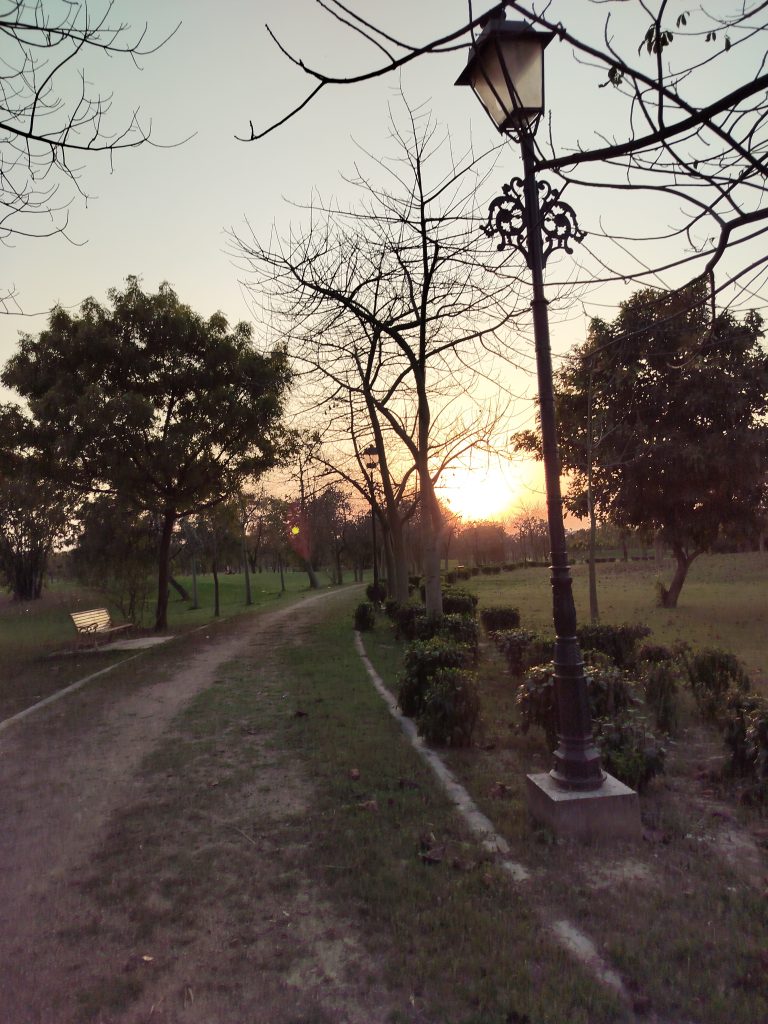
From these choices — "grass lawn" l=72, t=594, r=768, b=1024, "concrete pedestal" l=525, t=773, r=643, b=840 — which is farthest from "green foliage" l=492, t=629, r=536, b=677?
"concrete pedestal" l=525, t=773, r=643, b=840

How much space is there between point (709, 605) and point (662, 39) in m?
23.2

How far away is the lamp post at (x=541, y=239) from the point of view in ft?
13.6

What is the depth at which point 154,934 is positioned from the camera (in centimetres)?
318

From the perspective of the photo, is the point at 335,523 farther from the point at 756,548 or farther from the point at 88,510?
the point at 756,548

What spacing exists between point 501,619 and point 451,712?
8365mm

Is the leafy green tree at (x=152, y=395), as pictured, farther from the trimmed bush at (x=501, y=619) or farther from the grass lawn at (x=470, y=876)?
the grass lawn at (x=470, y=876)

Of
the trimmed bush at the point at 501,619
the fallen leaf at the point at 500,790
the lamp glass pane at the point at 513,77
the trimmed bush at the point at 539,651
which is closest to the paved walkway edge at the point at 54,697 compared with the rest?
the fallen leaf at the point at 500,790

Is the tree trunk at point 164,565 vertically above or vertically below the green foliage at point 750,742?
above

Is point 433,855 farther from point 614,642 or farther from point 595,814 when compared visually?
point 614,642

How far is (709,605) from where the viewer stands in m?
23.5

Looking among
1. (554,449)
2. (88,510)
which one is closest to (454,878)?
(554,449)

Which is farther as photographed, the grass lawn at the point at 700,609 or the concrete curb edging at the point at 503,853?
the grass lawn at the point at 700,609

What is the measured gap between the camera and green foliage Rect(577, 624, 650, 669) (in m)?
9.29

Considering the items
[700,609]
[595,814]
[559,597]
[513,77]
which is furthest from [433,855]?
[700,609]
